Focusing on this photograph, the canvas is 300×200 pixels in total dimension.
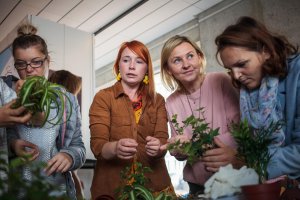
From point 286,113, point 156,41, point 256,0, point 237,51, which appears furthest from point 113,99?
point 156,41

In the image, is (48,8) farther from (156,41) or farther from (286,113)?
(286,113)

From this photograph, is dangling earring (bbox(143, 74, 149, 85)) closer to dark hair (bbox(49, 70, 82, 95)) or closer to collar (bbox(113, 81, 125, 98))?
collar (bbox(113, 81, 125, 98))

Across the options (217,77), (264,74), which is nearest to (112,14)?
(217,77)

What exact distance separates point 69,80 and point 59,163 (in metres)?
1.39

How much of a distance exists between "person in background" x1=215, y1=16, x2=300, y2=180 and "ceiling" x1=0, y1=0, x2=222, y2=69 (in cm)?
189

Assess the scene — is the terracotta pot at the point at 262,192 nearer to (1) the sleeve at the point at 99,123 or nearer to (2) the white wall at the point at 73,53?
(1) the sleeve at the point at 99,123

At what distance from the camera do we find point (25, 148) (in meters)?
0.96

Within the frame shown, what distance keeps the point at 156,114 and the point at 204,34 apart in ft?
6.24

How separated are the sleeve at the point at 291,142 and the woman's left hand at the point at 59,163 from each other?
0.63 metres

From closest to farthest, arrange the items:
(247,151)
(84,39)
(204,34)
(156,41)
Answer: (247,151), (84,39), (204,34), (156,41)

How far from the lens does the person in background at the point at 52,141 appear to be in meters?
0.96

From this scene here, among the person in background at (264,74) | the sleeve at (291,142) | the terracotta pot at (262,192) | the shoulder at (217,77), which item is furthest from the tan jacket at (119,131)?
the terracotta pot at (262,192)

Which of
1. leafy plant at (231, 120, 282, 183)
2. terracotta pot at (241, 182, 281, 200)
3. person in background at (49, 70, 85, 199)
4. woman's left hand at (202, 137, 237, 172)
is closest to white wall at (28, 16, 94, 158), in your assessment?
person in background at (49, 70, 85, 199)

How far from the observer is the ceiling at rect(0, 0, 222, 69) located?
2783mm
